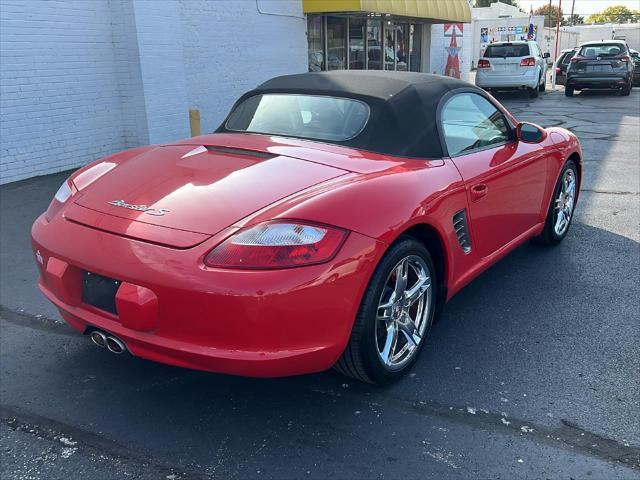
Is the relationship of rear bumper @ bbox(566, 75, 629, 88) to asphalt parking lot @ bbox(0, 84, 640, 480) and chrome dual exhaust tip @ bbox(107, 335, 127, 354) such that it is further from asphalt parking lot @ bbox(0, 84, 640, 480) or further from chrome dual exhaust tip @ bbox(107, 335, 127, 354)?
chrome dual exhaust tip @ bbox(107, 335, 127, 354)

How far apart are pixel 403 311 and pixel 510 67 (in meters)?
17.9

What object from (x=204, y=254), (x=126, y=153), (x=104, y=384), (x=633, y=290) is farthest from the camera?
(x=633, y=290)

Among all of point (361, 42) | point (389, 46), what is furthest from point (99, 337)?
point (389, 46)

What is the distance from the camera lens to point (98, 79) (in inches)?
348

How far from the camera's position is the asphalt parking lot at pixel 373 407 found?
2498 mm

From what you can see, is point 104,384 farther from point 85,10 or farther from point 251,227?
point 85,10

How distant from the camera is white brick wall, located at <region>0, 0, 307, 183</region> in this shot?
305 inches

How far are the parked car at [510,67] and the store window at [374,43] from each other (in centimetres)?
379

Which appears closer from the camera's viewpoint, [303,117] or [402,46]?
[303,117]

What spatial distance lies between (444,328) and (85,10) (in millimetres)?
7264

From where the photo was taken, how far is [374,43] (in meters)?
17.1

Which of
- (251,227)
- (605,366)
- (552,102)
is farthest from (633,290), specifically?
(552,102)

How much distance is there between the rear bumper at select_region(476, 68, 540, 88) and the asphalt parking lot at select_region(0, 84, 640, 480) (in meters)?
16.2

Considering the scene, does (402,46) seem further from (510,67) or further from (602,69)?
(602,69)
